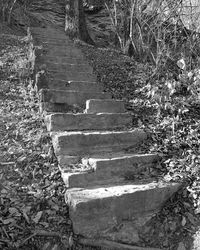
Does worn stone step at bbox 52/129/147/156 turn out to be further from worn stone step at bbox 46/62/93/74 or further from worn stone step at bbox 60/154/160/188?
worn stone step at bbox 46/62/93/74

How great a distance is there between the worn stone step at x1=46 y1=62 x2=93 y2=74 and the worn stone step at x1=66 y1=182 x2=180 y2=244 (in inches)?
129

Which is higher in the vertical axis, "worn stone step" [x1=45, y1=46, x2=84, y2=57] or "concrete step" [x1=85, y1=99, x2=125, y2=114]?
"worn stone step" [x1=45, y1=46, x2=84, y2=57]

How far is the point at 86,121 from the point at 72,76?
1.78 m

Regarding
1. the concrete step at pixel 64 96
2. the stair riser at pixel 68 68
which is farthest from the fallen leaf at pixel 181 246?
the stair riser at pixel 68 68

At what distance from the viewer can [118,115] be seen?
4.43 m

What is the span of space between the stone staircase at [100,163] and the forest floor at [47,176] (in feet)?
0.41

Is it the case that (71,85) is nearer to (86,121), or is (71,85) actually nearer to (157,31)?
(86,121)

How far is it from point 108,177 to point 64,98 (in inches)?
71.4

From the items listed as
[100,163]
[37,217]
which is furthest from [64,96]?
[37,217]

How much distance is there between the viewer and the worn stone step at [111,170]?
3189 millimetres

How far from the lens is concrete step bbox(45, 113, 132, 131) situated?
13.1ft

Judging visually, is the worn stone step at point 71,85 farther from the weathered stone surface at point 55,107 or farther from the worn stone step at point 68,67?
the worn stone step at point 68,67

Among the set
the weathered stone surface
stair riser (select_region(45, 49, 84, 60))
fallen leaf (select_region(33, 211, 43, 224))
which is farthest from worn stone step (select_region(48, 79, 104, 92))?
fallen leaf (select_region(33, 211, 43, 224))

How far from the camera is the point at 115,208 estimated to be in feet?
9.57
